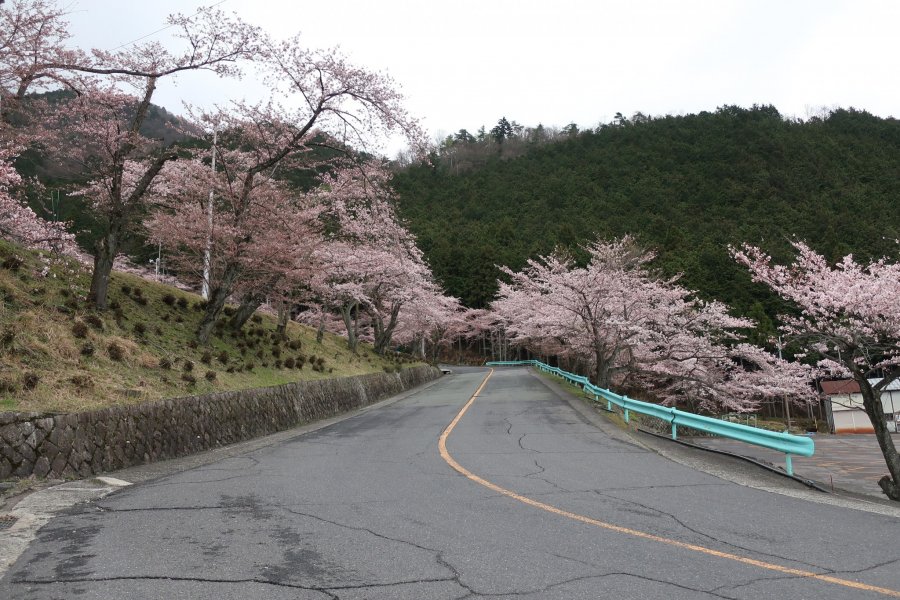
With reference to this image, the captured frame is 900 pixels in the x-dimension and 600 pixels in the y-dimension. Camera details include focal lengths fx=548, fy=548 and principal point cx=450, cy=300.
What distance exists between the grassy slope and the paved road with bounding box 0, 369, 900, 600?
2.98m

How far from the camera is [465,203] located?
86812 millimetres

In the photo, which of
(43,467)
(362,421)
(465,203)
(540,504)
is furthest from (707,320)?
(465,203)

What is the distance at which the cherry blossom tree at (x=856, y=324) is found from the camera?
35.1 feet

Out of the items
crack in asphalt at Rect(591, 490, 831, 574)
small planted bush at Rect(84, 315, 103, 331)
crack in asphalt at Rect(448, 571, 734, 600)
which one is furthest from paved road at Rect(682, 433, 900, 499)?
small planted bush at Rect(84, 315, 103, 331)

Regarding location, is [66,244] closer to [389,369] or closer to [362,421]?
[362,421]

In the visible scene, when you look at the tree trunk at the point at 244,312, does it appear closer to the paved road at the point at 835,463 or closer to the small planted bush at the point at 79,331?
the small planted bush at the point at 79,331

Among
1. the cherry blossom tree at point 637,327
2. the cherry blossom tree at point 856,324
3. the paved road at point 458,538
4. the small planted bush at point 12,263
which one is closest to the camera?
the paved road at point 458,538

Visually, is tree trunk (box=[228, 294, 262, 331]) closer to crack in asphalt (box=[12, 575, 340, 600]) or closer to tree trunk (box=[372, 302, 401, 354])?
tree trunk (box=[372, 302, 401, 354])

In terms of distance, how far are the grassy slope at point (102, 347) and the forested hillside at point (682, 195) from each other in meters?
39.7

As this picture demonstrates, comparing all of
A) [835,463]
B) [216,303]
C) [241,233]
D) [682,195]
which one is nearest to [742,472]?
[241,233]

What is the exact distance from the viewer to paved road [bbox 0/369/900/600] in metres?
3.81

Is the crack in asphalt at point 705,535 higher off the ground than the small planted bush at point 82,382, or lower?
lower

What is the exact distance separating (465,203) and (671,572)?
277 feet

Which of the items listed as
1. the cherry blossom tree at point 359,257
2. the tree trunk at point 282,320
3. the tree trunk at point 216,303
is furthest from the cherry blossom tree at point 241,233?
the cherry blossom tree at point 359,257
